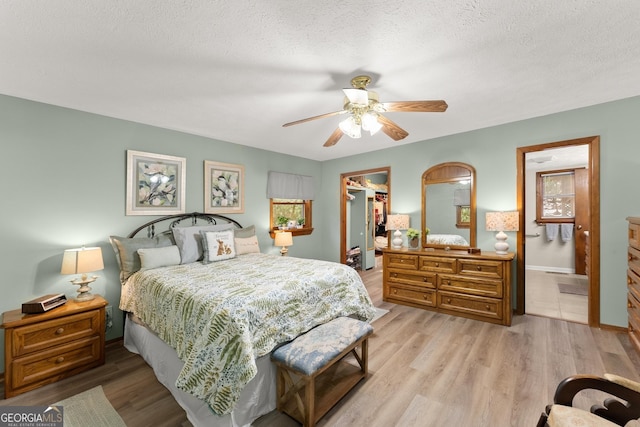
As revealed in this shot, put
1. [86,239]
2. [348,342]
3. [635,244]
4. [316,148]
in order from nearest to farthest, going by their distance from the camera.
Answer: [348,342] < [635,244] < [86,239] < [316,148]

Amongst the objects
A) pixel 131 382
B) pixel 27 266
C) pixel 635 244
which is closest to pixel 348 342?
pixel 131 382

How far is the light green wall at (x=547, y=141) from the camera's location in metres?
2.87

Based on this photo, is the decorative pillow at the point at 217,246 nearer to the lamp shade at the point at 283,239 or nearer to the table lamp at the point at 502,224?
the lamp shade at the point at 283,239

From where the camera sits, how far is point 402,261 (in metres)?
3.99

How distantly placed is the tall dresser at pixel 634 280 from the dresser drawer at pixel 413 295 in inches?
72.7

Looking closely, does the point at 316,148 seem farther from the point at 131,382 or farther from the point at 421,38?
the point at 131,382

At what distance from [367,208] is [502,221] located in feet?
10.9

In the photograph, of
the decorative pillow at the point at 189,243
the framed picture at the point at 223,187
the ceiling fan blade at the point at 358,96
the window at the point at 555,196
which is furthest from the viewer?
the window at the point at 555,196

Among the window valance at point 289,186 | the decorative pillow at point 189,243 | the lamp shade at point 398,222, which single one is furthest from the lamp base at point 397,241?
the decorative pillow at point 189,243

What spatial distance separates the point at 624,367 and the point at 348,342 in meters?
2.47

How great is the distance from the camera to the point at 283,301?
2.04 meters

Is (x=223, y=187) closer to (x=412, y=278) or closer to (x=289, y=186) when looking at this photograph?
(x=289, y=186)

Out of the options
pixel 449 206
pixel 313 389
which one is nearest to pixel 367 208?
pixel 449 206

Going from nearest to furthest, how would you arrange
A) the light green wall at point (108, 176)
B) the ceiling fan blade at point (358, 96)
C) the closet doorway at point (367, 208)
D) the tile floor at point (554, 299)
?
Answer: the ceiling fan blade at point (358, 96)
the light green wall at point (108, 176)
the tile floor at point (554, 299)
the closet doorway at point (367, 208)
